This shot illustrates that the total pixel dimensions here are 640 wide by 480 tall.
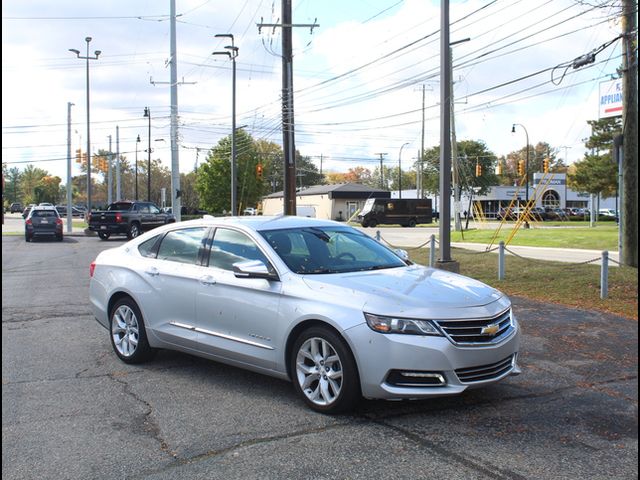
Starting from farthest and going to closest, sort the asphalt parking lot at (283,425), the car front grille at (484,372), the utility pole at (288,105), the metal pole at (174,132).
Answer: the metal pole at (174,132) → the utility pole at (288,105) → the car front grille at (484,372) → the asphalt parking lot at (283,425)

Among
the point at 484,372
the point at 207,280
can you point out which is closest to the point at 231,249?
the point at 207,280

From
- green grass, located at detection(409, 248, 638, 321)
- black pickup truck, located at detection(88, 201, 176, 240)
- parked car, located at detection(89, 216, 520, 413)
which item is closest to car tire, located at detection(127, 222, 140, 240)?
black pickup truck, located at detection(88, 201, 176, 240)

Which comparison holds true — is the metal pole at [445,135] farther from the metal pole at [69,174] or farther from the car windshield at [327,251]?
the metal pole at [69,174]

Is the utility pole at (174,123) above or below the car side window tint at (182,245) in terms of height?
above

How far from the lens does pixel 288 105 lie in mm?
21812

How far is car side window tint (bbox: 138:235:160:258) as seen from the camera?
672 cm

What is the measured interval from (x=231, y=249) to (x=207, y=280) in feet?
1.23

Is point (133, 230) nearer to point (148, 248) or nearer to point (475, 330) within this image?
point (148, 248)

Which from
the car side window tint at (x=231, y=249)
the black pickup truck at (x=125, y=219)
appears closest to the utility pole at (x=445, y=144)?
the car side window tint at (x=231, y=249)

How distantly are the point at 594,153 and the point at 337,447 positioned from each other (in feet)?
206

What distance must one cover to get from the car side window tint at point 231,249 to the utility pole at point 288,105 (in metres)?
14.5

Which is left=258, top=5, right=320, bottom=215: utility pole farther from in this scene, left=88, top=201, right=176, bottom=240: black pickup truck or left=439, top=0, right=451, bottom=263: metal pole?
left=88, top=201, right=176, bottom=240: black pickup truck

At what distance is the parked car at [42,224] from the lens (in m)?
29.9

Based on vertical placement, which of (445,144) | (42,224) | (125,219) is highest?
(445,144)
